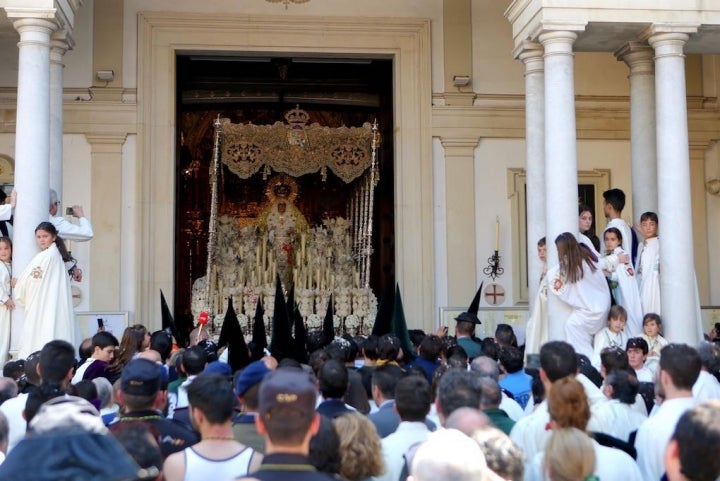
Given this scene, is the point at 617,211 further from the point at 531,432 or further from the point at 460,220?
the point at 531,432

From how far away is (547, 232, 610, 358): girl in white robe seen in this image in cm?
1027

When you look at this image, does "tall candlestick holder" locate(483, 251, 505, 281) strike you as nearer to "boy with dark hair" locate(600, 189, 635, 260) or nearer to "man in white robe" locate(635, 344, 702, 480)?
"boy with dark hair" locate(600, 189, 635, 260)

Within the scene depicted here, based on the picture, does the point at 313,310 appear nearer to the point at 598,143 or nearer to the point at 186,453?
the point at 598,143

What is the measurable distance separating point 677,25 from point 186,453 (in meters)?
9.12

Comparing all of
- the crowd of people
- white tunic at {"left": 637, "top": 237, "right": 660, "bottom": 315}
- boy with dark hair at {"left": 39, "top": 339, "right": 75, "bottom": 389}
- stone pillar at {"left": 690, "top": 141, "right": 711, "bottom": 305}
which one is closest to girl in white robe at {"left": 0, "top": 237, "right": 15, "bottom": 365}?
the crowd of people

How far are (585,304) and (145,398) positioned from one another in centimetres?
655

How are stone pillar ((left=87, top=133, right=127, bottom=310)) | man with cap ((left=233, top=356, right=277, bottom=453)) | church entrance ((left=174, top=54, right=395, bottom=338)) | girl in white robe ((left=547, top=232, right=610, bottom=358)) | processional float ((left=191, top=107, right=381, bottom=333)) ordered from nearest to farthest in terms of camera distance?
man with cap ((left=233, top=356, right=277, bottom=453))
girl in white robe ((left=547, top=232, right=610, bottom=358))
stone pillar ((left=87, top=133, right=127, bottom=310))
processional float ((left=191, top=107, right=381, bottom=333))
church entrance ((left=174, top=54, right=395, bottom=338))

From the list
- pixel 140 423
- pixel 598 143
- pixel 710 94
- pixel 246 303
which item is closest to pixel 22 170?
pixel 246 303

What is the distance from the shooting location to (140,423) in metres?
4.32

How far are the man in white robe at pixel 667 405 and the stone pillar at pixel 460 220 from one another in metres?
9.88

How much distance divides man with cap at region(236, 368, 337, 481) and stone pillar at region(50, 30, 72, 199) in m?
9.74

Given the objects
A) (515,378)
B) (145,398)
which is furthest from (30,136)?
(145,398)

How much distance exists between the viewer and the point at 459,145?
15.2 metres

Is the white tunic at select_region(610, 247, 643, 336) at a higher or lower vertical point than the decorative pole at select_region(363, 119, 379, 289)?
lower
